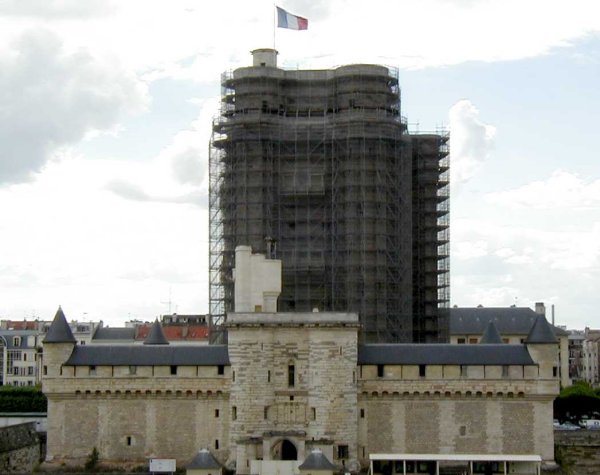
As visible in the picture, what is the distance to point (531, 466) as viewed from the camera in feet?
240

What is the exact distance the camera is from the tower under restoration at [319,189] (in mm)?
89375

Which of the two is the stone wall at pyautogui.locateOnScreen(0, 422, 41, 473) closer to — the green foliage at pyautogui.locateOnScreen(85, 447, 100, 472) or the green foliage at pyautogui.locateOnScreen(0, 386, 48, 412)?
the green foliage at pyautogui.locateOnScreen(85, 447, 100, 472)

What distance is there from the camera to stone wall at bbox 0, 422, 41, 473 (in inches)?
3068

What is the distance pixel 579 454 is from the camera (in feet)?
261

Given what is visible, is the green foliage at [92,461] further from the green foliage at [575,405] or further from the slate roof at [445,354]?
the green foliage at [575,405]

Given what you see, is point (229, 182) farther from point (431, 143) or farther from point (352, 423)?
point (352, 423)

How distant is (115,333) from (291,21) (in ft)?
183

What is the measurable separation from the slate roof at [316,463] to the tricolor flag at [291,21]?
3294 cm

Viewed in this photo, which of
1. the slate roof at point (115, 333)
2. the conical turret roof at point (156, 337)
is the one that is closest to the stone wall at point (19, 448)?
the conical turret roof at point (156, 337)

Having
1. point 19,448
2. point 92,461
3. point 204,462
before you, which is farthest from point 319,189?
point 19,448

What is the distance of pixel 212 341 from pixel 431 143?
24.0 metres

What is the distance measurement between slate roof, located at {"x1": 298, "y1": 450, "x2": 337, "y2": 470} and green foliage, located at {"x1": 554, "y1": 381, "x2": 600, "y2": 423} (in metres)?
42.6

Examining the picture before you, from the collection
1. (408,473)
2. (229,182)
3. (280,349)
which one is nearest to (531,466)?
(408,473)

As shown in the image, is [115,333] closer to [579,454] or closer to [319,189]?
[319,189]
